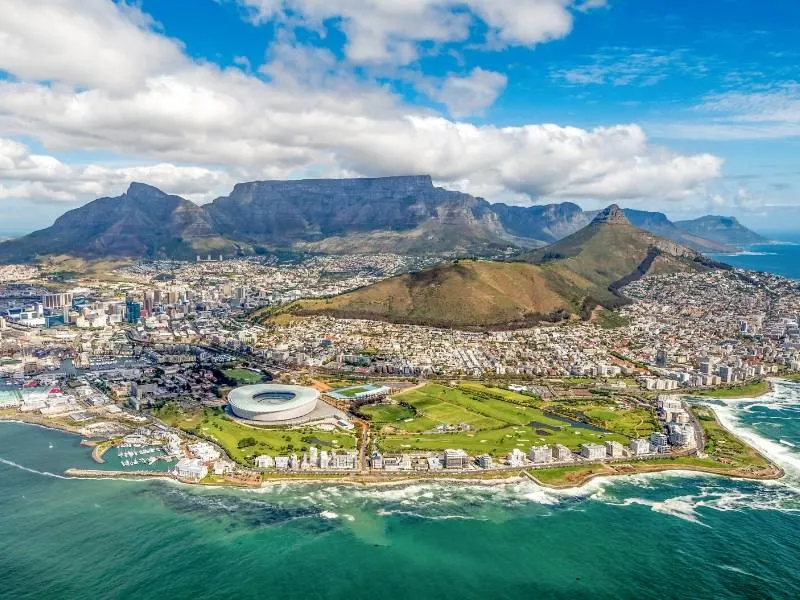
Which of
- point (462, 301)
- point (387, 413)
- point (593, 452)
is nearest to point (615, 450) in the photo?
point (593, 452)

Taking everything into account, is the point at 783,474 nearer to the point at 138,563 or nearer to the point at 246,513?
the point at 246,513

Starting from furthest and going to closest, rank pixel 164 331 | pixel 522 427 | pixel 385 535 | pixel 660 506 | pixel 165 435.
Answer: pixel 164 331
pixel 522 427
pixel 165 435
pixel 660 506
pixel 385 535

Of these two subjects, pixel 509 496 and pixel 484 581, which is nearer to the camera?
pixel 484 581

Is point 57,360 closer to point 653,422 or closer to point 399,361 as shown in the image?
point 399,361

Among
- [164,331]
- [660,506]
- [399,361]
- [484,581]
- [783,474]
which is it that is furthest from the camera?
[164,331]

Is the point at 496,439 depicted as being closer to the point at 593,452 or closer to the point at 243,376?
the point at 593,452

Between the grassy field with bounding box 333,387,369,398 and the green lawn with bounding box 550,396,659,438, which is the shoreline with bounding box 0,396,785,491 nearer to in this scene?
the green lawn with bounding box 550,396,659,438

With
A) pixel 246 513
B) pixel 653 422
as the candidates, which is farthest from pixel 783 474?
pixel 246 513
